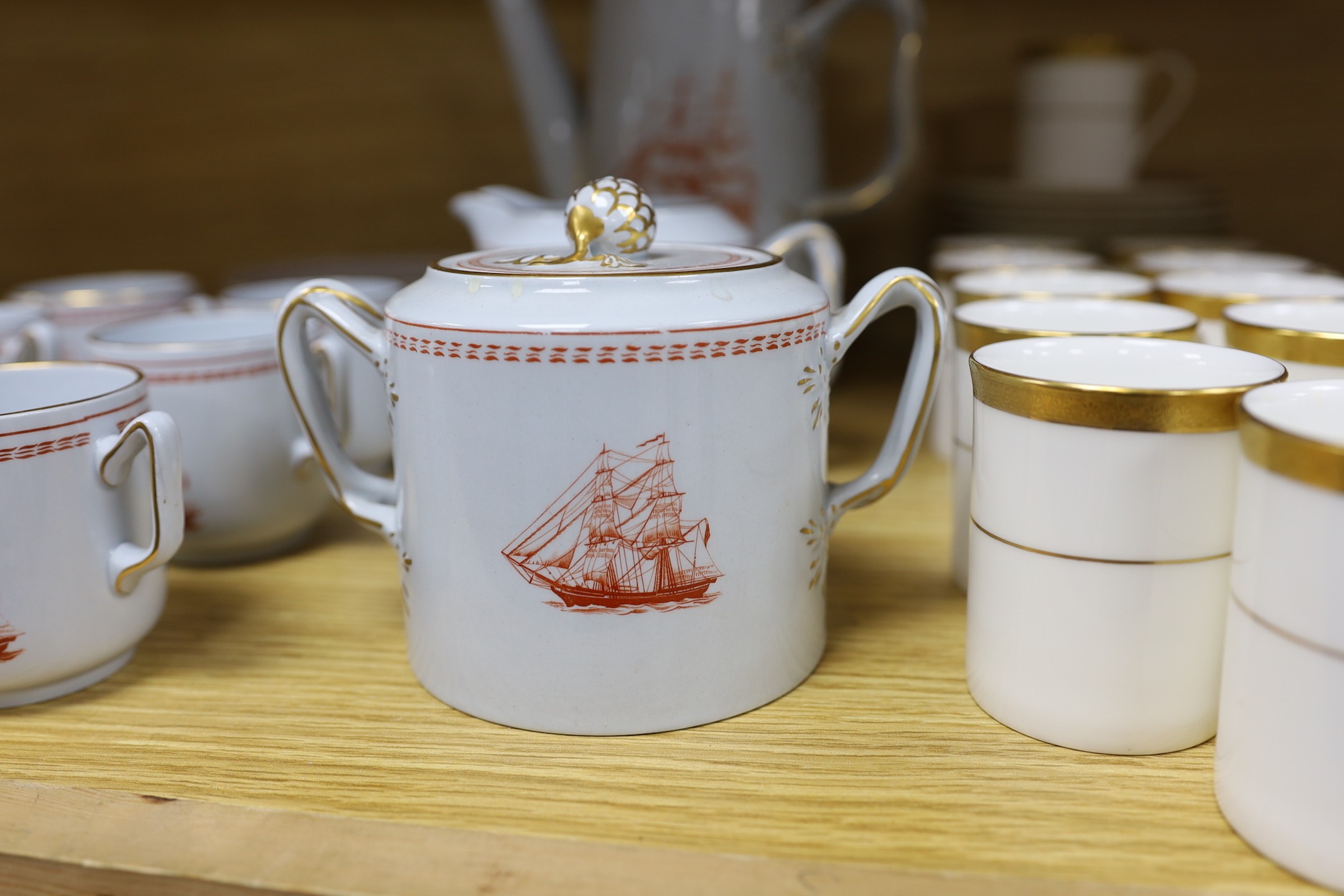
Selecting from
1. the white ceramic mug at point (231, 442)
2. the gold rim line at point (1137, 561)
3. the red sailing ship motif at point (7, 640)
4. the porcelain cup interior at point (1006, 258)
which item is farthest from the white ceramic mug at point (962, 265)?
the red sailing ship motif at point (7, 640)

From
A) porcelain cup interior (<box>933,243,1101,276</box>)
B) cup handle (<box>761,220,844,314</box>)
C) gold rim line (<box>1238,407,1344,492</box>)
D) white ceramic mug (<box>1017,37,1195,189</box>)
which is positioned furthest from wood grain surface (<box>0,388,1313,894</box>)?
white ceramic mug (<box>1017,37,1195,189</box>)

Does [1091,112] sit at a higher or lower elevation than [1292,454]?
higher

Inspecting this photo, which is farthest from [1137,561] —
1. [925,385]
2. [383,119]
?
[383,119]

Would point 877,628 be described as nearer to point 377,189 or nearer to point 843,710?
point 843,710

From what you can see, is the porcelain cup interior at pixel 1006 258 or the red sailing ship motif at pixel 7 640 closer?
the red sailing ship motif at pixel 7 640

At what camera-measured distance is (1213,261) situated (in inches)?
30.7

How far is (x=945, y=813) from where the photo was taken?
0.38 meters

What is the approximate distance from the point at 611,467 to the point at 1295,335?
1.00ft

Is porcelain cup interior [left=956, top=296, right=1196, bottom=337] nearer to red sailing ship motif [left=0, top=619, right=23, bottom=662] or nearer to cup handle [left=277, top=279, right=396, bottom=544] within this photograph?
cup handle [left=277, top=279, right=396, bottom=544]

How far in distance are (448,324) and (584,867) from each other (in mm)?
209

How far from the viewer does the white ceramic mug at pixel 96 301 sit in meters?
0.76

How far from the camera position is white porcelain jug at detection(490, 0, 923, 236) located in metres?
0.79

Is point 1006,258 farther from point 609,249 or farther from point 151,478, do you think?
point 151,478

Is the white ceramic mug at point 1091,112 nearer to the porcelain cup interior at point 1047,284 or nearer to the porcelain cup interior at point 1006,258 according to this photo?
the porcelain cup interior at point 1006,258
